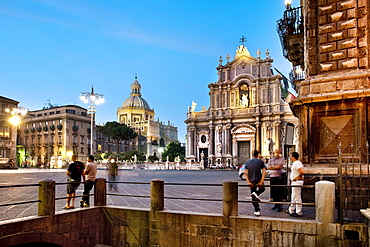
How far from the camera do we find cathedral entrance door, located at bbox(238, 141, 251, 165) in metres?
48.9

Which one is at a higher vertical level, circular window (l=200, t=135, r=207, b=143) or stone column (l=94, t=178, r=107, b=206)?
circular window (l=200, t=135, r=207, b=143)

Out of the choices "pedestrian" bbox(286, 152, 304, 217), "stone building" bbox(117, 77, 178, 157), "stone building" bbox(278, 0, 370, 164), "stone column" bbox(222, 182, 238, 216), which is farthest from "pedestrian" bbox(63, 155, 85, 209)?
"stone building" bbox(117, 77, 178, 157)

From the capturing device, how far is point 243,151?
49281mm

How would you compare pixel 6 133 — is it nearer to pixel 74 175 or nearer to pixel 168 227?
pixel 74 175

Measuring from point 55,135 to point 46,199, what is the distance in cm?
6095

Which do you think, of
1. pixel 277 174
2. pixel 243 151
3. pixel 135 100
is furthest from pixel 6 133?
pixel 135 100

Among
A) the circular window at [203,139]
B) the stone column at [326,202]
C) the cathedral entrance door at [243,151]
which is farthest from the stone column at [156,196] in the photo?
the circular window at [203,139]

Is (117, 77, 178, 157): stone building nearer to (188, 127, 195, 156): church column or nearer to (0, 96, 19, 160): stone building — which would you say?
(188, 127, 195, 156): church column

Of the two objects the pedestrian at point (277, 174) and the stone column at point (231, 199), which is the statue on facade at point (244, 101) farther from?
the stone column at point (231, 199)

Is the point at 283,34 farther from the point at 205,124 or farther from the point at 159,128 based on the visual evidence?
the point at 159,128

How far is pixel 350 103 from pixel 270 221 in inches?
165

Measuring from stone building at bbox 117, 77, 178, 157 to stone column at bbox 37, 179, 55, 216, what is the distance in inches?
3483

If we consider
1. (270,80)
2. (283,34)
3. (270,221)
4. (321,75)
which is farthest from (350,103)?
(270,80)

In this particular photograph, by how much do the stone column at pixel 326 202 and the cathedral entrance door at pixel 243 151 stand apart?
4315cm
